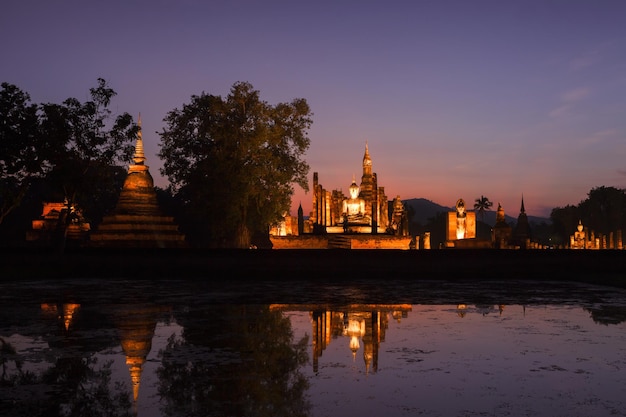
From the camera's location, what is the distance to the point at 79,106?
28344mm

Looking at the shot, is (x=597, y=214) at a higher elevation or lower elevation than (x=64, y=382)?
higher

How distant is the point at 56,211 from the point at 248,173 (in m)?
17.4

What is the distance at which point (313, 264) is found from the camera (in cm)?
2823

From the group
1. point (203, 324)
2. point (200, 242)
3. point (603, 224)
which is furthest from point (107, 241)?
point (603, 224)

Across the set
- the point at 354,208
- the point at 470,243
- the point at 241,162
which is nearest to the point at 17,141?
the point at 241,162

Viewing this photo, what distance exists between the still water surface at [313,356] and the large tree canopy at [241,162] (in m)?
26.0

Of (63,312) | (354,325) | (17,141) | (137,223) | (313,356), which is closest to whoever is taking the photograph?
(313,356)

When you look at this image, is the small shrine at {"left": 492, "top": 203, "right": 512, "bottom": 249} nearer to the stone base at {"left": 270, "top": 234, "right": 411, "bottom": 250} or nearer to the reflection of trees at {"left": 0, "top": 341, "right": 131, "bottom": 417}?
the stone base at {"left": 270, "top": 234, "right": 411, "bottom": 250}

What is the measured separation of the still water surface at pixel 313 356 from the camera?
609 cm

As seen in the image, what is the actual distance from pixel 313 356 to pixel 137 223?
3251 centimetres

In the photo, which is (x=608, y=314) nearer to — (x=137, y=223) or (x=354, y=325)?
(x=354, y=325)

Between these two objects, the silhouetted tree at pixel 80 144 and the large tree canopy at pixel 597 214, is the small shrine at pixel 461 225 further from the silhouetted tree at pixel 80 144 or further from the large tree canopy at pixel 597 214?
the large tree canopy at pixel 597 214

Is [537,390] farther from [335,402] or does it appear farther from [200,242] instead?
[200,242]

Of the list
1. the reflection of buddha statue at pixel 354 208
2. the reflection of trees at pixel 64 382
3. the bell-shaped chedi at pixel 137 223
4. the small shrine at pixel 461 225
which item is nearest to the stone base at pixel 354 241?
the small shrine at pixel 461 225
